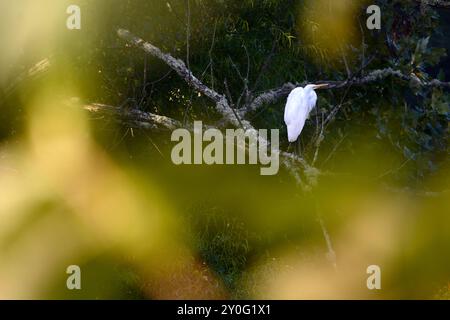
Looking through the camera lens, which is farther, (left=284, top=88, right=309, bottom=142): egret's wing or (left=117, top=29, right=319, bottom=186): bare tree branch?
(left=284, top=88, right=309, bottom=142): egret's wing

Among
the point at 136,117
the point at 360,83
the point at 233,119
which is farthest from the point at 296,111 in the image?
the point at 136,117

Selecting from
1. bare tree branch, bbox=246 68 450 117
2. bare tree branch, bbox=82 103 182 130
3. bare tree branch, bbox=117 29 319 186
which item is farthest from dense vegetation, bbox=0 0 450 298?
bare tree branch, bbox=117 29 319 186

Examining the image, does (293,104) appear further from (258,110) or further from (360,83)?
(258,110)

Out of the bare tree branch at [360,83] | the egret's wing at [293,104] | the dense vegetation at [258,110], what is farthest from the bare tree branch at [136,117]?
the egret's wing at [293,104]

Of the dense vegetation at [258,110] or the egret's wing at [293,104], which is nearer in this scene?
the egret's wing at [293,104]

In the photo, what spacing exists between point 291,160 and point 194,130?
2.47 ft

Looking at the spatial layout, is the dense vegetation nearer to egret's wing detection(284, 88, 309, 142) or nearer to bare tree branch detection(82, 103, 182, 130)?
bare tree branch detection(82, 103, 182, 130)

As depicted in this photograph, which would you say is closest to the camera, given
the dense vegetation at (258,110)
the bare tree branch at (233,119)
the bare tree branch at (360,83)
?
the bare tree branch at (233,119)

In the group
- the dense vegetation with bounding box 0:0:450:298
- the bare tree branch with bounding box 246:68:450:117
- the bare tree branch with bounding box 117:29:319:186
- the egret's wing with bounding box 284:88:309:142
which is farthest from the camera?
the dense vegetation with bounding box 0:0:450:298

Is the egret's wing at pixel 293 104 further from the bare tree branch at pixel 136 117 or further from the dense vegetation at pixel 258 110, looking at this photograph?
the bare tree branch at pixel 136 117

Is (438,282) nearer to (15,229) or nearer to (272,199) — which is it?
(272,199)
